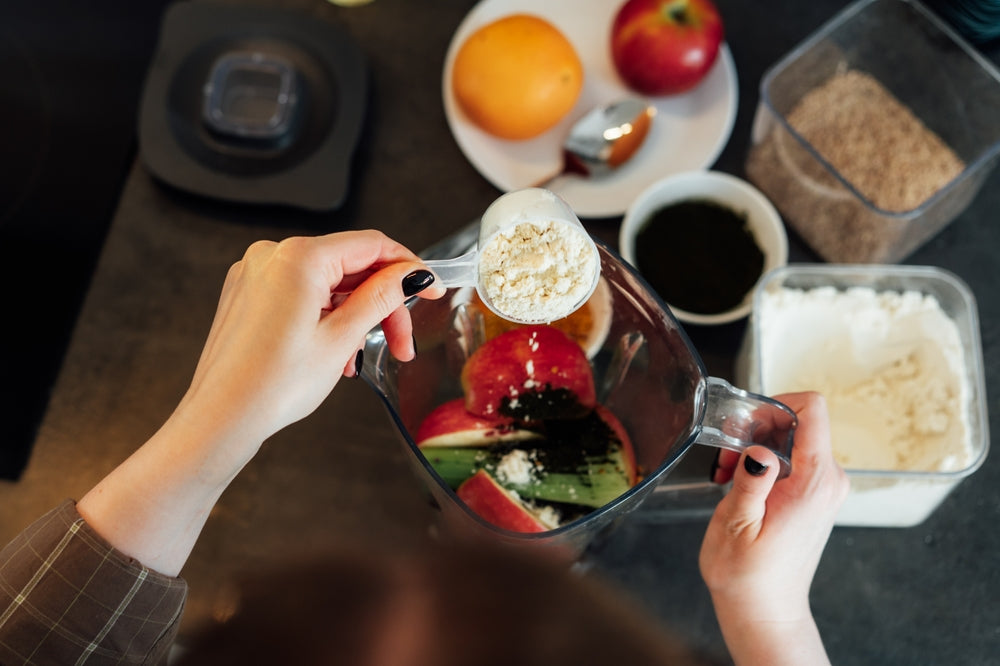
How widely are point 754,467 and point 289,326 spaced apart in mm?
382

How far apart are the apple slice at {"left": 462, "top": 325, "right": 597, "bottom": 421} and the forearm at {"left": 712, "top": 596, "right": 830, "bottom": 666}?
0.24m

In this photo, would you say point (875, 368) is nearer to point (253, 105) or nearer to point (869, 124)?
point (869, 124)

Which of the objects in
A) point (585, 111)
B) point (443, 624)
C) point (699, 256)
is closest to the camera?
point (443, 624)

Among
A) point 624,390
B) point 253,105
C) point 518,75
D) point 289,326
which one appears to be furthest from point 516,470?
point 253,105

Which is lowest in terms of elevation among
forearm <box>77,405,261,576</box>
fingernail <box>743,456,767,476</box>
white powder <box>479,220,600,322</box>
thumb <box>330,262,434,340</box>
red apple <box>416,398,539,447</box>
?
red apple <box>416,398,539,447</box>

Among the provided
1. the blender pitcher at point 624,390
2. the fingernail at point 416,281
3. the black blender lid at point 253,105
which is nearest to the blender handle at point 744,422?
the blender pitcher at point 624,390

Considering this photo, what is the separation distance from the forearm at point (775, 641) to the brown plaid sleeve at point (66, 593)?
0.49m

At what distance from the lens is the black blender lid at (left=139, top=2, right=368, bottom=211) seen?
103cm

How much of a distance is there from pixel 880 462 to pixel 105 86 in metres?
1.07

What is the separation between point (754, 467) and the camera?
2.19 feet

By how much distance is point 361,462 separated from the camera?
971mm

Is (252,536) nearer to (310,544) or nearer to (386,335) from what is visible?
(310,544)

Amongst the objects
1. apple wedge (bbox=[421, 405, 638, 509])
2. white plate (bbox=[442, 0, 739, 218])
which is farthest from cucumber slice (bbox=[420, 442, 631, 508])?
white plate (bbox=[442, 0, 739, 218])

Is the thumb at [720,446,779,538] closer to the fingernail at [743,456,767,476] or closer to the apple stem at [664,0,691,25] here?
the fingernail at [743,456,767,476]
